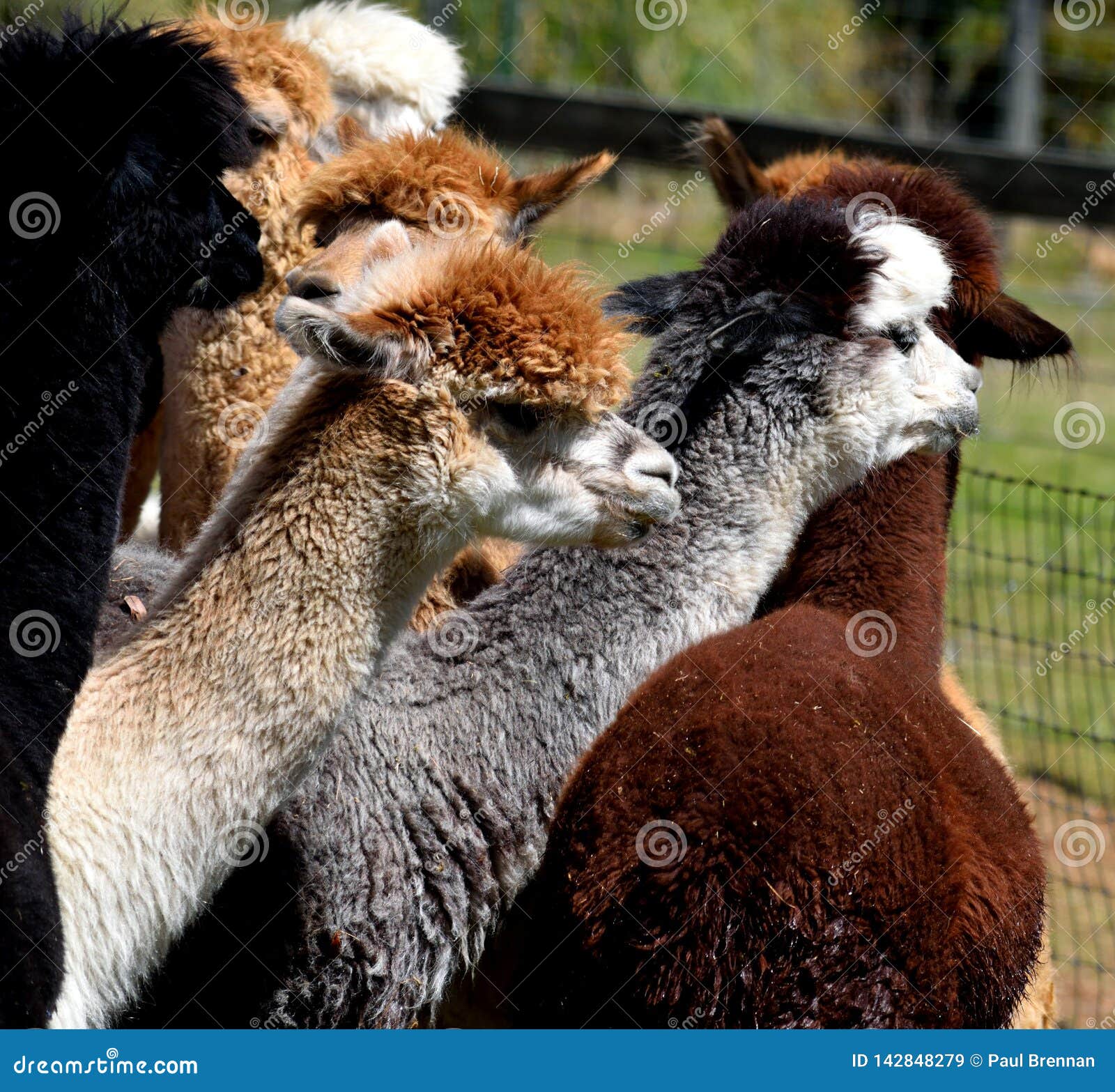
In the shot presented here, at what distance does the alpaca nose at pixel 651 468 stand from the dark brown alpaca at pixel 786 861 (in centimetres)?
39

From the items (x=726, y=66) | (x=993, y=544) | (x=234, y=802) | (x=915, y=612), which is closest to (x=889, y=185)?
(x=915, y=612)

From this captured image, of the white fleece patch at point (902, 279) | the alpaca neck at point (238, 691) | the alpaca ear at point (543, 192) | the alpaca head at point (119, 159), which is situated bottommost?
the alpaca neck at point (238, 691)

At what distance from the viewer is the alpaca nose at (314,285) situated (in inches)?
140

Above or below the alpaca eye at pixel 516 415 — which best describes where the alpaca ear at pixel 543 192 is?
above

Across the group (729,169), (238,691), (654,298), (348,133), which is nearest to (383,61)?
(348,133)

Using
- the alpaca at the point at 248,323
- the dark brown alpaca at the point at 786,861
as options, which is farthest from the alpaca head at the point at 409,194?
the dark brown alpaca at the point at 786,861

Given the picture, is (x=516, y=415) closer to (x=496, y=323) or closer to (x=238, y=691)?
(x=496, y=323)

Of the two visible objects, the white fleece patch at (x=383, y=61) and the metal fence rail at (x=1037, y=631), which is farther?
the metal fence rail at (x=1037, y=631)

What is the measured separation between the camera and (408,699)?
3211 millimetres

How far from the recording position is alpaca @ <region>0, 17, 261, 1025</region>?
259cm

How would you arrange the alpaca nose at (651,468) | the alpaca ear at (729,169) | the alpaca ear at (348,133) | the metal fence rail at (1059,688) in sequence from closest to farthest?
the alpaca nose at (651,468) < the alpaca ear at (348,133) < the metal fence rail at (1059,688) < the alpaca ear at (729,169)

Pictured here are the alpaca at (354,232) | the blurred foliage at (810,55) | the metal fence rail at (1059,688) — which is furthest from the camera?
the blurred foliage at (810,55)

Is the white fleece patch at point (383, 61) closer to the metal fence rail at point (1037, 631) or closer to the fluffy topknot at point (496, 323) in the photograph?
the metal fence rail at point (1037, 631)

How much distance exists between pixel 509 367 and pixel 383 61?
101 inches
